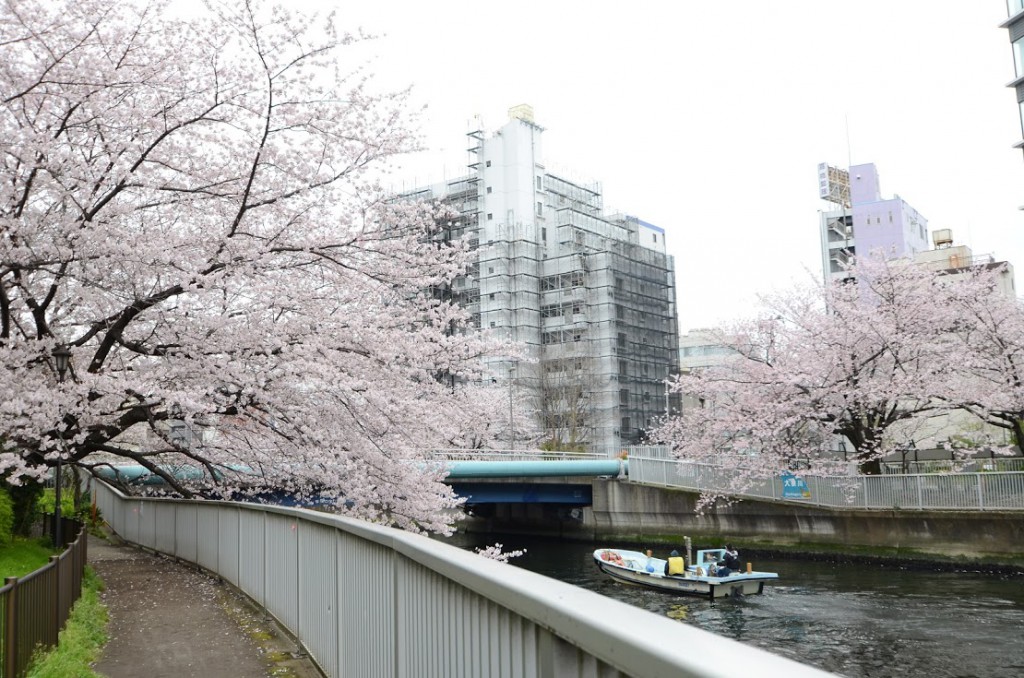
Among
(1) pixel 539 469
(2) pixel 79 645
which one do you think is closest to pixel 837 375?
(1) pixel 539 469

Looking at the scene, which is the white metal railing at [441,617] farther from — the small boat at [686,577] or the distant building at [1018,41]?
the distant building at [1018,41]

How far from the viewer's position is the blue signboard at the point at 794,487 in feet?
111

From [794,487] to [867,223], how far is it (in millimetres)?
58005

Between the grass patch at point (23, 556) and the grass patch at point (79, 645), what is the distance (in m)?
0.78

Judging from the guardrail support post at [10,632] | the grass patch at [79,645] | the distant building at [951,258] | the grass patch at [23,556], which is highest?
the distant building at [951,258]

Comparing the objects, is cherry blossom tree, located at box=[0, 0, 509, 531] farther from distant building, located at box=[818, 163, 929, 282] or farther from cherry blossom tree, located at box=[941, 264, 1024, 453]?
distant building, located at box=[818, 163, 929, 282]

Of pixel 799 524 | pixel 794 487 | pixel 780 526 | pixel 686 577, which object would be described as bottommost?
pixel 686 577

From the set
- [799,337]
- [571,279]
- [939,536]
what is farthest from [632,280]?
[939,536]

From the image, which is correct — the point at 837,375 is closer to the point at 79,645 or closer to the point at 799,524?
the point at 799,524

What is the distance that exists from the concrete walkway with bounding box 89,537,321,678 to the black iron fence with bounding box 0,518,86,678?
25.4 inches

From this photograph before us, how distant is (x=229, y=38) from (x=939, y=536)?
25.6 m

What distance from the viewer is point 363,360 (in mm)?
15625

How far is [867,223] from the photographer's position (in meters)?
84.8

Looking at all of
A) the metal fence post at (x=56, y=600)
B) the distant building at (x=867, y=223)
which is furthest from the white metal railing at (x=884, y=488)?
the distant building at (x=867, y=223)
